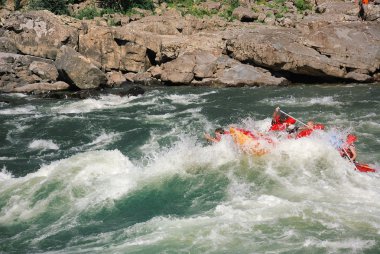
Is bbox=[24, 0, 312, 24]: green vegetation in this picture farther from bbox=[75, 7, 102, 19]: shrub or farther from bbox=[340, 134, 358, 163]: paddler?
bbox=[340, 134, 358, 163]: paddler

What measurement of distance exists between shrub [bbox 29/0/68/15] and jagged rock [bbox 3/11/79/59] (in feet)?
20.9

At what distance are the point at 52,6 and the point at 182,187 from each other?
2372 cm

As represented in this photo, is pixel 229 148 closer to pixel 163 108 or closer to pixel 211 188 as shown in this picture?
pixel 211 188

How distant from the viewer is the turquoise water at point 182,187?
7938 mm

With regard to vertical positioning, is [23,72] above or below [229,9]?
below

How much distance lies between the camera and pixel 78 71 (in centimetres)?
2075

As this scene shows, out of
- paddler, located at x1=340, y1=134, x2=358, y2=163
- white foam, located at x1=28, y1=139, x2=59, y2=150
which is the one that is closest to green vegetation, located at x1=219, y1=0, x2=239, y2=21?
white foam, located at x1=28, y1=139, x2=59, y2=150

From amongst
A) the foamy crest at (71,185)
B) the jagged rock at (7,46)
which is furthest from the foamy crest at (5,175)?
the jagged rock at (7,46)

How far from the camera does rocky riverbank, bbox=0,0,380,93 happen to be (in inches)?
818

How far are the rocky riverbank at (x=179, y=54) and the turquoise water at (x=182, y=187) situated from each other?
436 cm

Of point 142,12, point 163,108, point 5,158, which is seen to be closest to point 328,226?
point 5,158

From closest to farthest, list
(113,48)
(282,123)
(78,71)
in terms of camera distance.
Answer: (282,123)
(78,71)
(113,48)

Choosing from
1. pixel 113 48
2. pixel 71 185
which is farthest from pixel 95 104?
pixel 71 185

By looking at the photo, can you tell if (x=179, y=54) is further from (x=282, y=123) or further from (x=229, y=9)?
(x=282, y=123)
